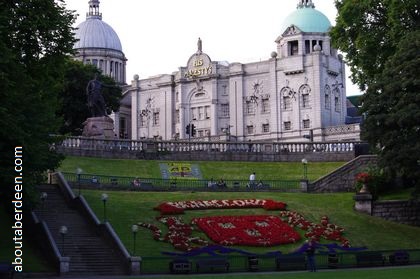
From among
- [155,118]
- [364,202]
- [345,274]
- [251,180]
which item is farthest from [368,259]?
[155,118]

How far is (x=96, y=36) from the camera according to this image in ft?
511

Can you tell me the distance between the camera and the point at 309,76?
115m

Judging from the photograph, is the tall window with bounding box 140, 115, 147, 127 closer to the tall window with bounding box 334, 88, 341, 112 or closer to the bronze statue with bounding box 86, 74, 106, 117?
the tall window with bounding box 334, 88, 341, 112

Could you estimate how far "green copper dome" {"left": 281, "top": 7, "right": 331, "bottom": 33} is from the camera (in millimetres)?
122875

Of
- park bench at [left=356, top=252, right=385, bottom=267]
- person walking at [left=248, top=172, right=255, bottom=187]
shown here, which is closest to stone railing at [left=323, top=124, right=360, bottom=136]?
person walking at [left=248, top=172, right=255, bottom=187]

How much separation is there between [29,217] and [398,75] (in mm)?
24342

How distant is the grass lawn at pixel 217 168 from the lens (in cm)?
5934

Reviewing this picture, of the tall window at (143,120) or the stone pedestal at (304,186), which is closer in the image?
the stone pedestal at (304,186)

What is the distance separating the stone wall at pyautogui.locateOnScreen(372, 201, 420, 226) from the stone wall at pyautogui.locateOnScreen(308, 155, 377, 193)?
7495 millimetres

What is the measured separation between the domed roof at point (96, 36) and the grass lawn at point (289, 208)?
106 m

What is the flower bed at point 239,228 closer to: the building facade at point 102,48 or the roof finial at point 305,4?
the roof finial at point 305,4

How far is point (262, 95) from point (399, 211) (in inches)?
2797

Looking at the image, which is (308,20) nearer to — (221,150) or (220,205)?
(221,150)

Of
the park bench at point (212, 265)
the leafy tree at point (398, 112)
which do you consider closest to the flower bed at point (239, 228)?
the park bench at point (212, 265)
